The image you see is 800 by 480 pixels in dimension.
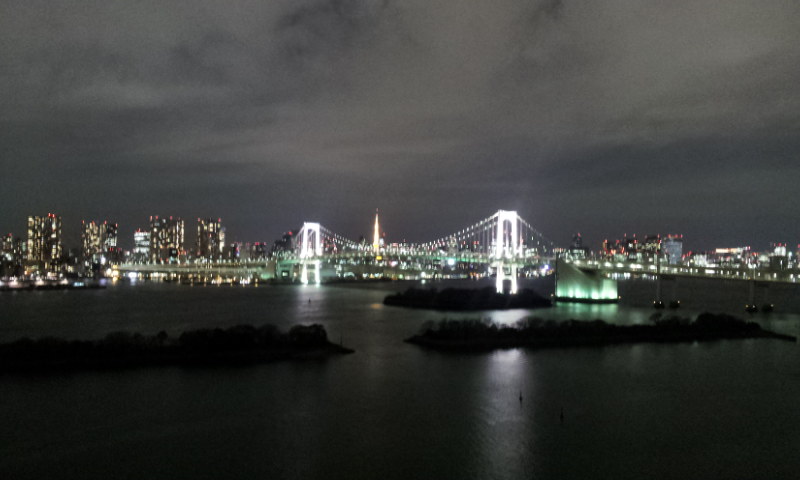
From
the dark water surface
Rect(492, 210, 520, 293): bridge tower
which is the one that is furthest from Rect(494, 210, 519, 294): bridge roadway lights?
the dark water surface

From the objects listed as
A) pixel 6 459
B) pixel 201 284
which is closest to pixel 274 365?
pixel 6 459

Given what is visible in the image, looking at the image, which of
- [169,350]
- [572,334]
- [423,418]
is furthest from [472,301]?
[423,418]

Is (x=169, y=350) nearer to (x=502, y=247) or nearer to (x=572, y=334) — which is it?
(x=572, y=334)

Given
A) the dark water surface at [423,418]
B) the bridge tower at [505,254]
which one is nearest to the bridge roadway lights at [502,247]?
the bridge tower at [505,254]

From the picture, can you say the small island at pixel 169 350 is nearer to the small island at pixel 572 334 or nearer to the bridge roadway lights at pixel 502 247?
the small island at pixel 572 334

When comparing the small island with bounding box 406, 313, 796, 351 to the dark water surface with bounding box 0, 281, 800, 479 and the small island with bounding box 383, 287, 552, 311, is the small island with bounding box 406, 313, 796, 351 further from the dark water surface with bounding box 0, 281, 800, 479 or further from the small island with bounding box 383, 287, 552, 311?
the small island with bounding box 383, 287, 552, 311

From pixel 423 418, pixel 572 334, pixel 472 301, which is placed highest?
pixel 472 301
